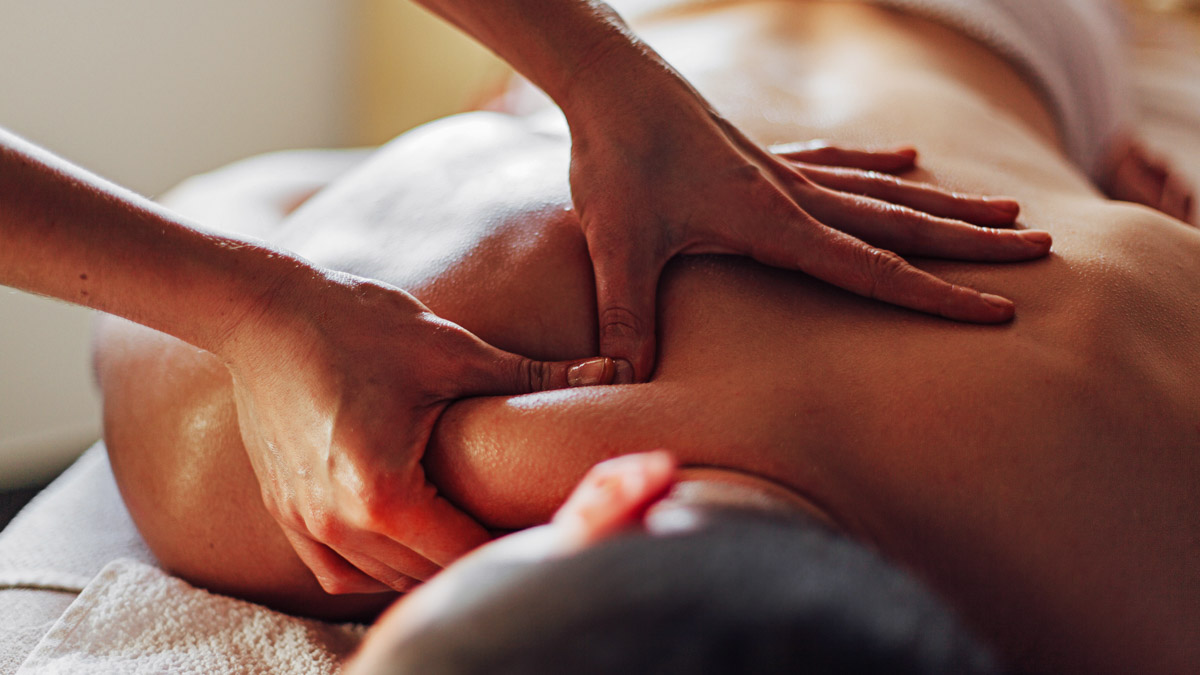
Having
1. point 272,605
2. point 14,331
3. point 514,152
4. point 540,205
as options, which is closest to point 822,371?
point 540,205

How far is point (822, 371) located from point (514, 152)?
0.38m

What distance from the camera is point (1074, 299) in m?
0.66

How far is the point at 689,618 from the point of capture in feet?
1.16

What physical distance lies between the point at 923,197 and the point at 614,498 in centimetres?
45

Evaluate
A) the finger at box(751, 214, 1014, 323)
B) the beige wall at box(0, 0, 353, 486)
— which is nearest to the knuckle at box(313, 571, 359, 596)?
the finger at box(751, 214, 1014, 323)

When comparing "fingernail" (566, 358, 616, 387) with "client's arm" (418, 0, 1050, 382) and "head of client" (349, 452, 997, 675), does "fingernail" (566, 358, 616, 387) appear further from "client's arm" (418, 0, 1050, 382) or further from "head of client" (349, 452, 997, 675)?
"head of client" (349, 452, 997, 675)

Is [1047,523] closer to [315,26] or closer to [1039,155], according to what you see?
[1039,155]

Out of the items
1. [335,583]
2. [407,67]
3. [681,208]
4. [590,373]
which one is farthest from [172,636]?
[407,67]

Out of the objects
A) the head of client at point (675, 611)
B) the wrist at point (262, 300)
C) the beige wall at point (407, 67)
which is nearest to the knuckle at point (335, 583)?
the wrist at point (262, 300)

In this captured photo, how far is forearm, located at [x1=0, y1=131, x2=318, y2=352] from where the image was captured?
628 mm

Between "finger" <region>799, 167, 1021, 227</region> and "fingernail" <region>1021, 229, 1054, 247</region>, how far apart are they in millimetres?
43

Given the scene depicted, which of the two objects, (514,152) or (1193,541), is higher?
(514,152)

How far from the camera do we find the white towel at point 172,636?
681 mm

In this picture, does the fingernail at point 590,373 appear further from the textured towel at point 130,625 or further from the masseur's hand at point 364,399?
the textured towel at point 130,625
